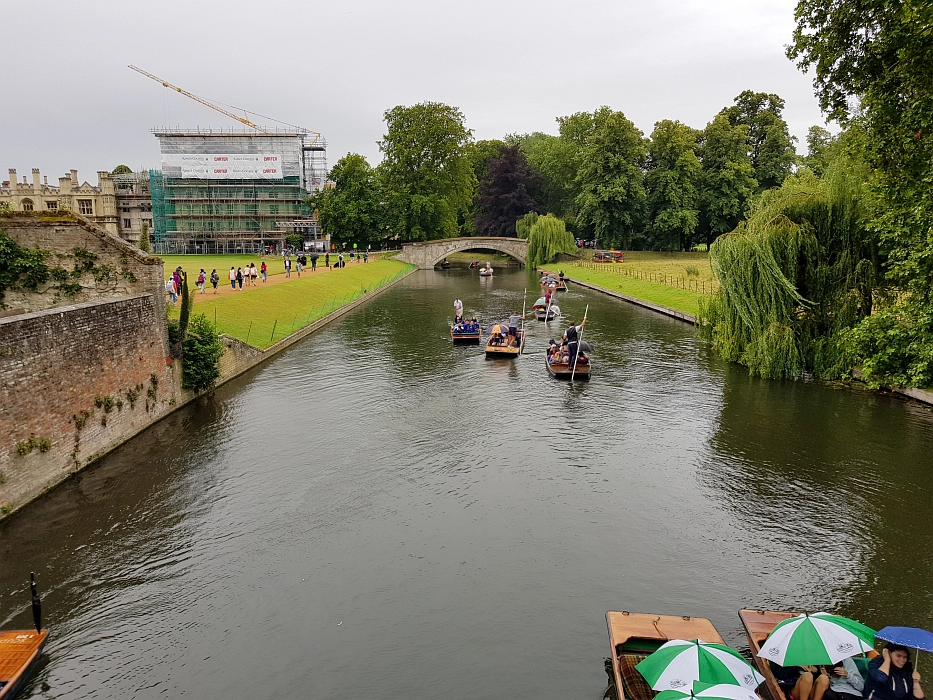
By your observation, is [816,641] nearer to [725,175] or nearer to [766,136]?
[725,175]

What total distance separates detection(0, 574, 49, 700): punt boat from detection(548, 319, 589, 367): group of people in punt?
1829 cm

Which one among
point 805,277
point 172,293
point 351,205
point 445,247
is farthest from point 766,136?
point 172,293

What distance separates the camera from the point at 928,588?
10625mm

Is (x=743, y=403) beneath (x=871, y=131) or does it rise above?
beneath

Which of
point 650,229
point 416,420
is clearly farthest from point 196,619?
point 650,229

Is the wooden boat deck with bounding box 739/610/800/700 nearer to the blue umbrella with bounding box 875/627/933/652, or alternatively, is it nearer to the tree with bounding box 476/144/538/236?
the blue umbrella with bounding box 875/627/933/652

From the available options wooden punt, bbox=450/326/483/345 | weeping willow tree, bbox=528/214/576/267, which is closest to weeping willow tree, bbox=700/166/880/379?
wooden punt, bbox=450/326/483/345

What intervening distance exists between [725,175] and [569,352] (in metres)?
53.3

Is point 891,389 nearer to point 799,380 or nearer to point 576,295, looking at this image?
point 799,380

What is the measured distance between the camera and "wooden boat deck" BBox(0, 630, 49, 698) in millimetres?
7978

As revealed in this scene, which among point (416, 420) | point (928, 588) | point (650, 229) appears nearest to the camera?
point (928, 588)

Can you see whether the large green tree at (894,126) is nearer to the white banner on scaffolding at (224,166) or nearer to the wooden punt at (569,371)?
the wooden punt at (569,371)

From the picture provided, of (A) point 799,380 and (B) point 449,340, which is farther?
(B) point 449,340

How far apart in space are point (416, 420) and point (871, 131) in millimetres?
14830
